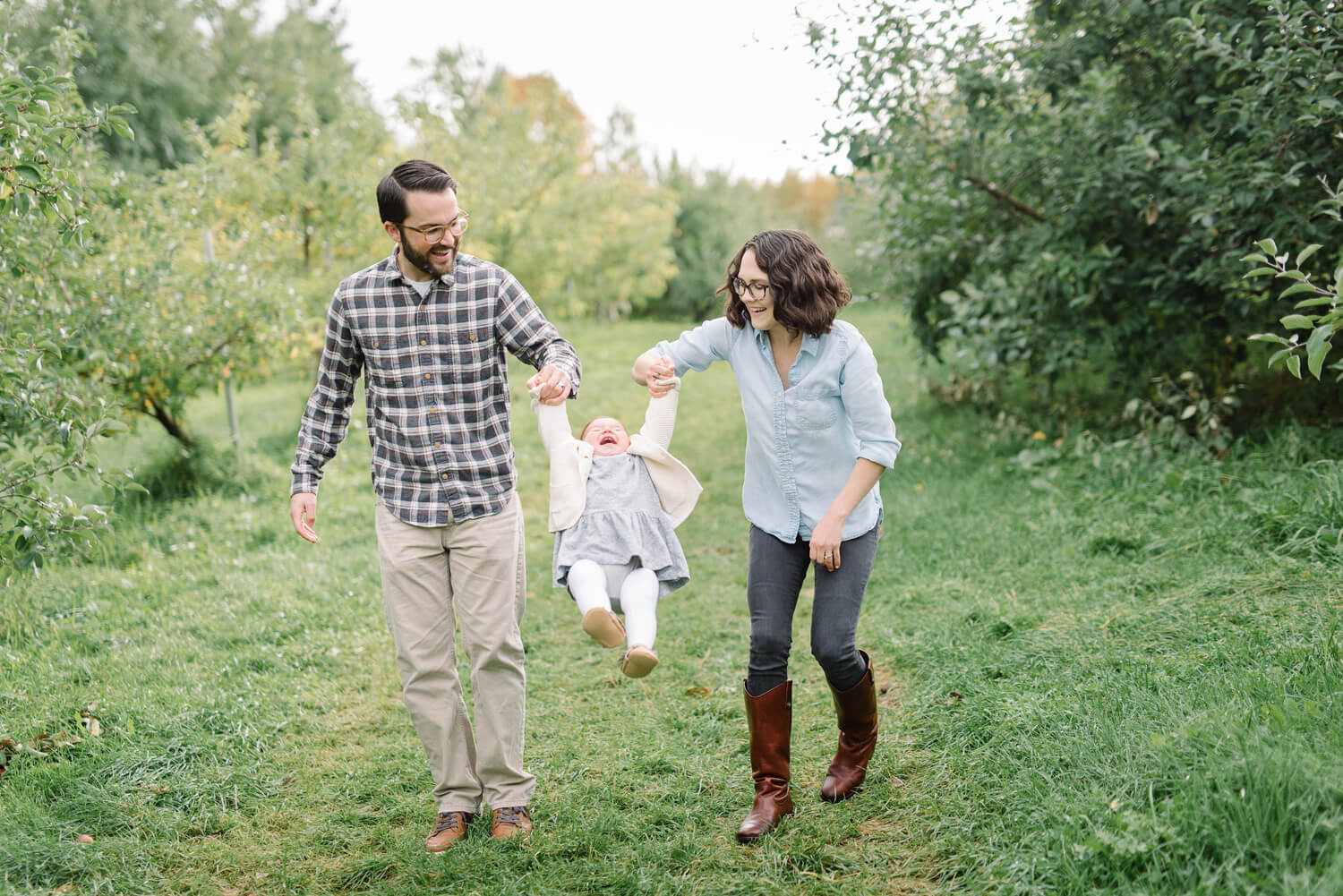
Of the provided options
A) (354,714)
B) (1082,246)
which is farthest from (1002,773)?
(1082,246)

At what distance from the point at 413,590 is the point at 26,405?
→ 2318 millimetres

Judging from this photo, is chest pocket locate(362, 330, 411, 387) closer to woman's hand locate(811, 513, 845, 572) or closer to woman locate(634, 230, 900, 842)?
woman locate(634, 230, 900, 842)

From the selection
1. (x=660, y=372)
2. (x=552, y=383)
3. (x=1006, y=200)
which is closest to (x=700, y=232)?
(x=1006, y=200)

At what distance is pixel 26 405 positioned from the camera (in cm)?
452

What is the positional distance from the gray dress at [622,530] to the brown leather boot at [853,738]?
73 cm

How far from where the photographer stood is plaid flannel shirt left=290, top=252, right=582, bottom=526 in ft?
11.2

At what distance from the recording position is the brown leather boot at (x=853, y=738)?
12.1 ft

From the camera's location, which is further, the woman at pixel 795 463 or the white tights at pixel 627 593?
the white tights at pixel 627 593

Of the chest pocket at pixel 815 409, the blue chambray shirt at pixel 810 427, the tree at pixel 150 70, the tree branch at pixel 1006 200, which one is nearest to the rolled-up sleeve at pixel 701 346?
the blue chambray shirt at pixel 810 427

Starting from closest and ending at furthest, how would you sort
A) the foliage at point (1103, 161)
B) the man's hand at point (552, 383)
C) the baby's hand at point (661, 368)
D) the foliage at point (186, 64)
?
the man's hand at point (552, 383), the baby's hand at point (661, 368), the foliage at point (1103, 161), the foliage at point (186, 64)

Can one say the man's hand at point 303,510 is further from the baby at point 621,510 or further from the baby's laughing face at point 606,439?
the baby's laughing face at point 606,439

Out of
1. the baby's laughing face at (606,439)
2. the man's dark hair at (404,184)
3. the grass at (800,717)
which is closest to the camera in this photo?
the grass at (800,717)

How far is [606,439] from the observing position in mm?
4105

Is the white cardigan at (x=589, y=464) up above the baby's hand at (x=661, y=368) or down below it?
below
